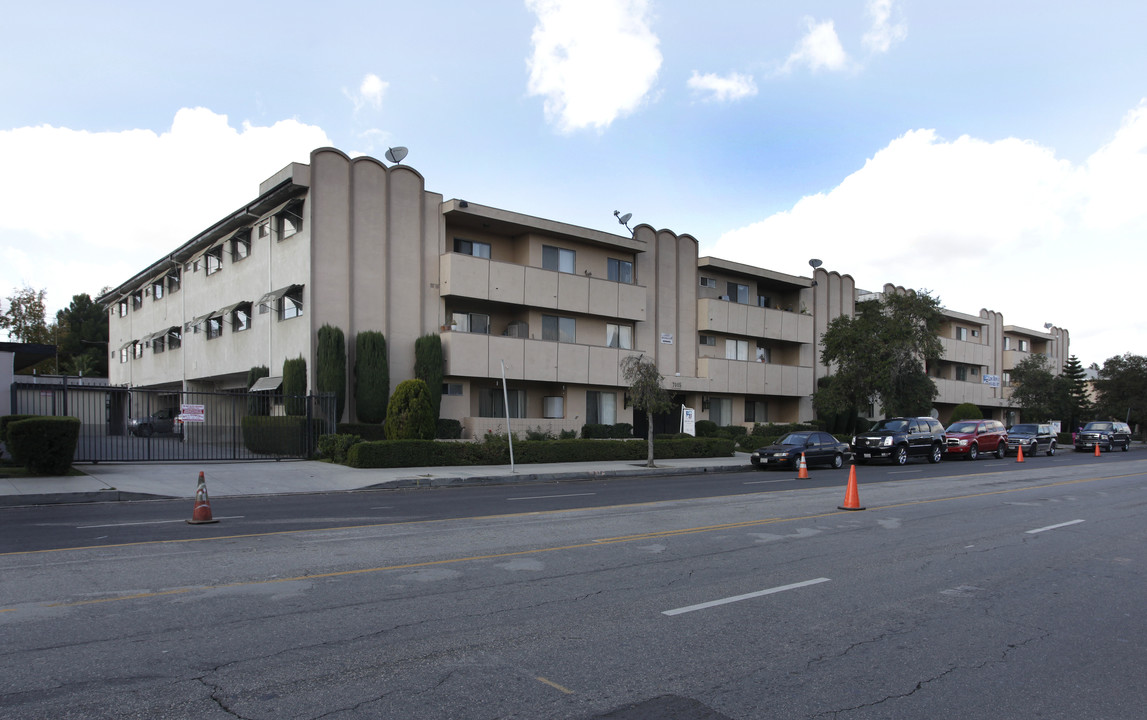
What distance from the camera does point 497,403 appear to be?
31953 millimetres

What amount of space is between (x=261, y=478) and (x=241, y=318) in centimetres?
1521

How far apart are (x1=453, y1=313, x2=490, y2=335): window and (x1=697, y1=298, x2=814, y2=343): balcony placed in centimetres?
1182

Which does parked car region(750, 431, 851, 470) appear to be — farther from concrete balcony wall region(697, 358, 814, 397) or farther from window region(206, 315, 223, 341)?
window region(206, 315, 223, 341)

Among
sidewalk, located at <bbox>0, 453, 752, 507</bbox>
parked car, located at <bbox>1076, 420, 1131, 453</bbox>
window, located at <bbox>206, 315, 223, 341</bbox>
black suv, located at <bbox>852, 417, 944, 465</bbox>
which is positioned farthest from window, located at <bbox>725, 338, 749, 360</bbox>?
window, located at <bbox>206, 315, 223, 341</bbox>

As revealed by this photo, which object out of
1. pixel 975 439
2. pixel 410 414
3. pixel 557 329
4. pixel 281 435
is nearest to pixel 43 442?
pixel 281 435

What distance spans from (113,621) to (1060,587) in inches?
349

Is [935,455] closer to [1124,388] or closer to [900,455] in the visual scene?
[900,455]

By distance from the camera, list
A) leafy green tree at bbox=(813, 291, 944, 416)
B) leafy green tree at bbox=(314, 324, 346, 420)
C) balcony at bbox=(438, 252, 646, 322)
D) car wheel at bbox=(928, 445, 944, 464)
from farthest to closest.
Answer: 1. leafy green tree at bbox=(813, 291, 944, 416)
2. car wheel at bbox=(928, 445, 944, 464)
3. balcony at bbox=(438, 252, 646, 322)
4. leafy green tree at bbox=(314, 324, 346, 420)

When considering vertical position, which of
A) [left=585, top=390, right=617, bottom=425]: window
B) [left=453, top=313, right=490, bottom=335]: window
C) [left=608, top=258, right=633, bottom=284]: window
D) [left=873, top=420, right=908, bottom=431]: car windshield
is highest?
[left=608, top=258, right=633, bottom=284]: window

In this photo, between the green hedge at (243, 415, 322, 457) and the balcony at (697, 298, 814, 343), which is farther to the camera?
the balcony at (697, 298, 814, 343)

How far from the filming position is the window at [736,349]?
4034cm

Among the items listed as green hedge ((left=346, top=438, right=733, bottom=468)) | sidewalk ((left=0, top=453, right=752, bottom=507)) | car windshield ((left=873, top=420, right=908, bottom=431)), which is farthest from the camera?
car windshield ((left=873, top=420, right=908, bottom=431))

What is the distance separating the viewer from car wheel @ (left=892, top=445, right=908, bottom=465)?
99.2 feet

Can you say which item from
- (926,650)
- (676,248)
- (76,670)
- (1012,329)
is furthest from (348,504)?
(1012,329)
